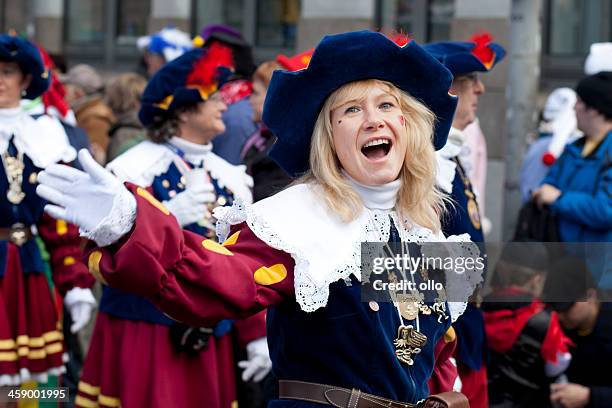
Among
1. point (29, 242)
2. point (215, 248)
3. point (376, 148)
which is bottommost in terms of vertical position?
point (29, 242)

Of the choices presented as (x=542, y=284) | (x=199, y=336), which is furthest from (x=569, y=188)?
(x=199, y=336)

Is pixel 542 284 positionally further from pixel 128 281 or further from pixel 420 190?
pixel 128 281

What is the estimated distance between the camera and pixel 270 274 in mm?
3342

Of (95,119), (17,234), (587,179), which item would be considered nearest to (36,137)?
(17,234)

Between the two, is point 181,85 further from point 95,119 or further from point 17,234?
point 95,119

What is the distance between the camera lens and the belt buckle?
18.8 ft

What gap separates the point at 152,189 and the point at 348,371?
227 cm

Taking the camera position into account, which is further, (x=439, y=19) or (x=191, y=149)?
(x=439, y=19)

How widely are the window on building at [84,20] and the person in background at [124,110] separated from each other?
A: 7167 mm

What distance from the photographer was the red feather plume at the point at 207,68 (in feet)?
19.1

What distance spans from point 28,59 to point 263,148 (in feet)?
4.83

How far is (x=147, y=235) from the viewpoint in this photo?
9.71 ft

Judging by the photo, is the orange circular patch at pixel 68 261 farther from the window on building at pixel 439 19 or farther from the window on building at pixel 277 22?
the window on building at pixel 277 22

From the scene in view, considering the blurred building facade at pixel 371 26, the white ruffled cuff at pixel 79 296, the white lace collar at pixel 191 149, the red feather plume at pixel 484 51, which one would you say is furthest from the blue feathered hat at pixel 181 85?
the blurred building facade at pixel 371 26
